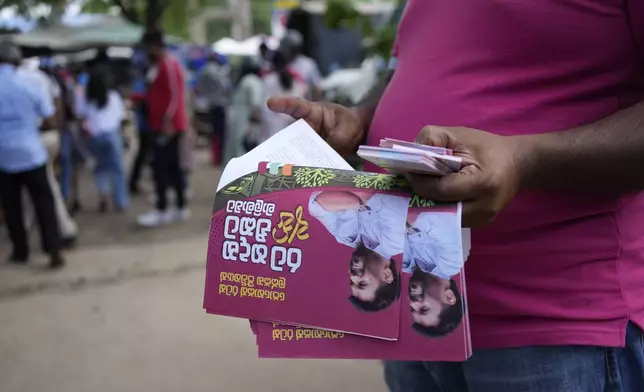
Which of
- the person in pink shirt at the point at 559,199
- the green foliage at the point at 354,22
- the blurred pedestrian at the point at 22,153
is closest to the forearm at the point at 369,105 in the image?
the person in pink shirt at the point at 559,199

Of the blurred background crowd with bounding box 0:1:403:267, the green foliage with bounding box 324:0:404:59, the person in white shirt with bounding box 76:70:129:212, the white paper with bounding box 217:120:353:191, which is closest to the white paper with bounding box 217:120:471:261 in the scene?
the white paper with bounding box 217:120:353:191

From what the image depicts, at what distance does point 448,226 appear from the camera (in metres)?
0.92

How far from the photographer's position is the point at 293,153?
1.15 meters

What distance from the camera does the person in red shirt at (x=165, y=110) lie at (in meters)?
6.67

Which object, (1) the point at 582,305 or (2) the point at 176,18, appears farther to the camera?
(2) the point at 176,18

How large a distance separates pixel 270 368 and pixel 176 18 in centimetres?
1267

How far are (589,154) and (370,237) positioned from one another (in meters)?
0.33

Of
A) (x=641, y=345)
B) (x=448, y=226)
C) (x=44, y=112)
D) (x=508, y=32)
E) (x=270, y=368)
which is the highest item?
(x=44, y=112)

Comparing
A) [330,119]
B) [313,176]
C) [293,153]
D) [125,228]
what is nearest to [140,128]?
[125,228]

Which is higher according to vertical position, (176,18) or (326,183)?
(176,18)

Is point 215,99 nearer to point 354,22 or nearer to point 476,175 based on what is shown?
point 354,22

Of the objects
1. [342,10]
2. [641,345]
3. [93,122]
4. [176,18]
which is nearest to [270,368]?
[342,10]

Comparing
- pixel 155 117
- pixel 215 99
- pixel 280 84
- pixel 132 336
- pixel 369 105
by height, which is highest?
pixel 215 99

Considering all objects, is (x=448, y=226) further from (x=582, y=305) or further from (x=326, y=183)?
(x=582, y=305)
